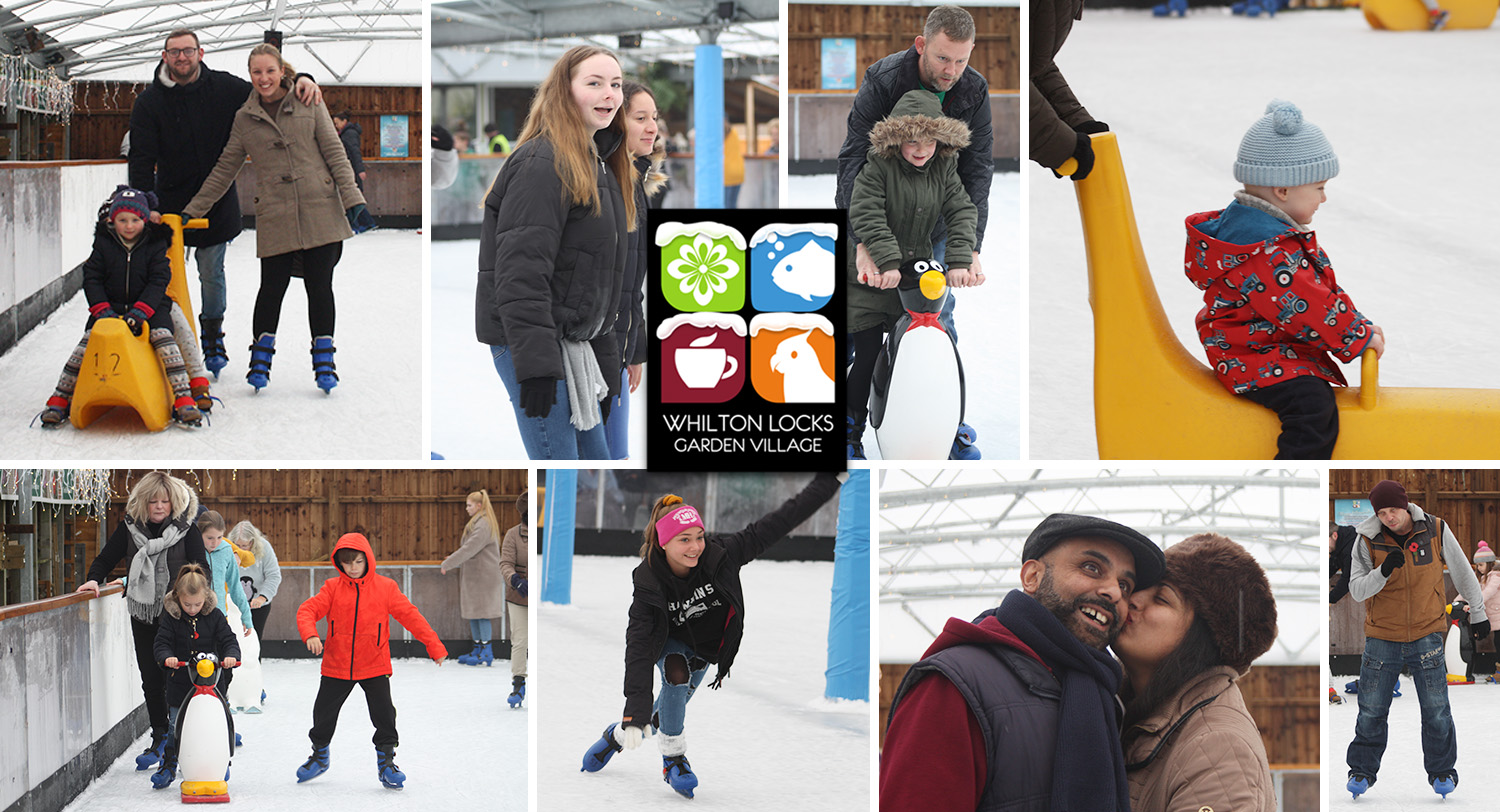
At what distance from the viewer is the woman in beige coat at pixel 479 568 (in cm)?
380

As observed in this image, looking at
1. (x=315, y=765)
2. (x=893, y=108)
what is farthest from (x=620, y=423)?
(x=315, y=765)

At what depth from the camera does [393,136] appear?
3582mm

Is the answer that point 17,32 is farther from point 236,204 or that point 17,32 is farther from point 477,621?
point 477,621

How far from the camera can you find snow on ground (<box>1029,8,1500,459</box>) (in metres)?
4.51

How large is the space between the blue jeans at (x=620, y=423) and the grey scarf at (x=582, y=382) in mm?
92

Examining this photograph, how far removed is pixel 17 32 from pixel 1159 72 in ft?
21.8

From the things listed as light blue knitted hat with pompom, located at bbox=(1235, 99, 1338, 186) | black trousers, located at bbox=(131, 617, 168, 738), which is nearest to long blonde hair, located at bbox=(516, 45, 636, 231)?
A: light blue knitted hat with pompom, located at bbox=(1235, 99, 1338, 186)

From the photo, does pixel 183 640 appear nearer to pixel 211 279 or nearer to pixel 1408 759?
pixel 211 279

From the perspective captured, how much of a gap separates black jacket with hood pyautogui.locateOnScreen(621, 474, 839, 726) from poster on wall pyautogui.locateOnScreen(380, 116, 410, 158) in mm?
1328

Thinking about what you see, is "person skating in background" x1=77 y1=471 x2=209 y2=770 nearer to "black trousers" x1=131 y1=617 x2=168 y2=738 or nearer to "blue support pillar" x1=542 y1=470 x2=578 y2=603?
"black trousers" x1=131 y1=617 x2=168 y2=738

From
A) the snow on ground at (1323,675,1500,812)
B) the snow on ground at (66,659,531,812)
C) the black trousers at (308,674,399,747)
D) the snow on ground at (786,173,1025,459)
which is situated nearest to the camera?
the snow on ground at (786,173,1025,459)

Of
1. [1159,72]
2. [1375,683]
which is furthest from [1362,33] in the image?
[1375,683]

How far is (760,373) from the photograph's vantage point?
137 inches

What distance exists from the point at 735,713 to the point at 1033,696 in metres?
0.82
